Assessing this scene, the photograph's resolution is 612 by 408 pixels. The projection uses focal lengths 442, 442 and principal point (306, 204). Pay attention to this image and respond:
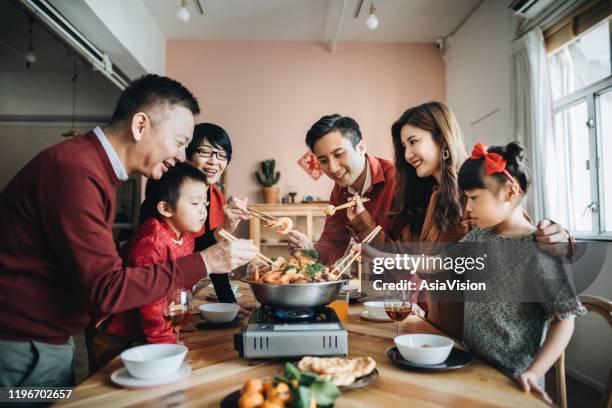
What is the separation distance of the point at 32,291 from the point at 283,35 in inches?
205

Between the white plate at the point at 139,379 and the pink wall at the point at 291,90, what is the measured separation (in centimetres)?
479

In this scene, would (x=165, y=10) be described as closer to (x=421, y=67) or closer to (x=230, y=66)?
(x=230, y=66)

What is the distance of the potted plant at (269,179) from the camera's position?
574cm

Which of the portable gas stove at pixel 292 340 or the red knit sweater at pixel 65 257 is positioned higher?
the red knit sweater at pixel 65 257

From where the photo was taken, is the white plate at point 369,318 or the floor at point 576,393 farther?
the floor at point 576,393

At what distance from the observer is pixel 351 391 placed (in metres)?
1.06

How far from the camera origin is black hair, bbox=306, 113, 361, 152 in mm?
2437

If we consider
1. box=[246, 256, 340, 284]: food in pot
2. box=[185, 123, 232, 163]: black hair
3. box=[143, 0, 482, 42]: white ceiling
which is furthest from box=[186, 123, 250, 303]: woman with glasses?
box=[143, 0, 482, 42]: white ceiling

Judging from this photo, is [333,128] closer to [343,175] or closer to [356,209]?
[343,175]

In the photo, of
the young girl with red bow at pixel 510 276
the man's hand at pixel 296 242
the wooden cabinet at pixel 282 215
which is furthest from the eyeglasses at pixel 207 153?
the wooden cabinet at pixel 282 215

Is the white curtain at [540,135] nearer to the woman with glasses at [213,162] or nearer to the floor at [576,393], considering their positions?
the floor at [576,393]

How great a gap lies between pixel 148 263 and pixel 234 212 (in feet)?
2.75

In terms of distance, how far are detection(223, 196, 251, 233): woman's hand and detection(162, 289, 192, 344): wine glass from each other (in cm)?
99

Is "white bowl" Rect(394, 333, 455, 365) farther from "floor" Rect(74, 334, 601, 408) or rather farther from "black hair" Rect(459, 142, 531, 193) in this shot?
"floor" Rect(74, 334, 601, 408)
